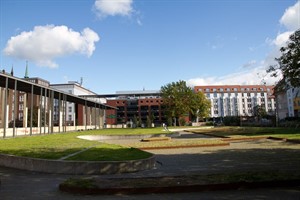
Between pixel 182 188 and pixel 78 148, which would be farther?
pixel 78 148

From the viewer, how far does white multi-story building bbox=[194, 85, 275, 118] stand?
517ft

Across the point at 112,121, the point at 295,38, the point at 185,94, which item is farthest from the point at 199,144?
the point at 112,121

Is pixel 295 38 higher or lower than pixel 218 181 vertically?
higher

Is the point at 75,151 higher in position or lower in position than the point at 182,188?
higher

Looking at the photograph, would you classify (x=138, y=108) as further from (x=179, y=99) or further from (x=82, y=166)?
(x=82, y=166)

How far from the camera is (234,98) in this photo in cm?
15762

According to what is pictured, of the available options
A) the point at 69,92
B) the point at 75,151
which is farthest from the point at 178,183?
the point at 69,92

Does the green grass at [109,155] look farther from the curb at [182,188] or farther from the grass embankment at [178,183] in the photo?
the curb at [182,188]

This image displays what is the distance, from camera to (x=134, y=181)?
915cm

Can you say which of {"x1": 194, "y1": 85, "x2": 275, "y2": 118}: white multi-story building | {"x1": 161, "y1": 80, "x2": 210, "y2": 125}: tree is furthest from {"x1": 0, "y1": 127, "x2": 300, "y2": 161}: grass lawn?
{"x1": 194, "y1": 85, "x2": 275, "y2": 118}: white multi-story building

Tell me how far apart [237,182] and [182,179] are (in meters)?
1.56

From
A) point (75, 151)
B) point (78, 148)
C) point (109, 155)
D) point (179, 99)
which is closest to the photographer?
point (109, 155)

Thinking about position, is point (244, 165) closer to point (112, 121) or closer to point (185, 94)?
point (185, 94)

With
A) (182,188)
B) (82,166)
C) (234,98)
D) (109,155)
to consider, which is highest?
(234,98)
